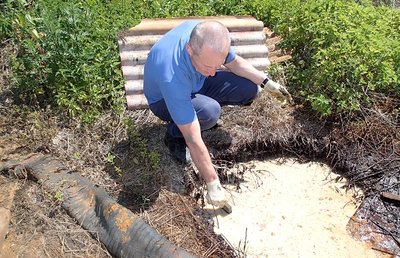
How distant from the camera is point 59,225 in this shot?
127 inches

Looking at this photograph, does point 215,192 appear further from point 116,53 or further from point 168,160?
point 116,53

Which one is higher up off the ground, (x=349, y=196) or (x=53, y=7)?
(x=53, y=7)

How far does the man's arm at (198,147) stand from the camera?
123 inches

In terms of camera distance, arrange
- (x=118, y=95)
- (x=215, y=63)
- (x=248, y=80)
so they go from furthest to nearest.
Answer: (x=118, y=95) → (x=248, y=80) → (x=215, y=63)

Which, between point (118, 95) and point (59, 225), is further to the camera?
point (118, 95)

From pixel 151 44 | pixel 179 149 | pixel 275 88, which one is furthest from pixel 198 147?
pixel 151 44

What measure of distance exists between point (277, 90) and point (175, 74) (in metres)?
1.14

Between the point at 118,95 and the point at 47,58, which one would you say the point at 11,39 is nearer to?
the point at 47,58

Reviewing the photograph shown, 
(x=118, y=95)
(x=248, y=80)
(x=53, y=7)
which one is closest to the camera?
(x=248, y=80)

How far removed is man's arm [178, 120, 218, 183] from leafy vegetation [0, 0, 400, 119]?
1.13 metres

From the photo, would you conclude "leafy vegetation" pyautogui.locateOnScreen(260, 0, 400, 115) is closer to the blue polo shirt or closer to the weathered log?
the blue polo shirt

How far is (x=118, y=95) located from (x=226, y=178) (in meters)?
1.18

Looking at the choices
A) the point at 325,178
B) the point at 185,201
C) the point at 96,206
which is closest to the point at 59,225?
the point at 96,206


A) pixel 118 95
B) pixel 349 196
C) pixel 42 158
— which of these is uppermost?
pixel 118 95
